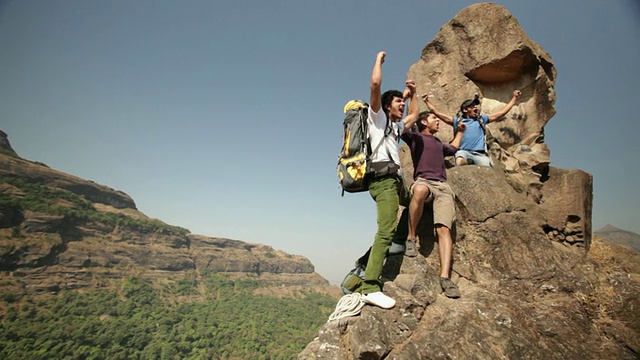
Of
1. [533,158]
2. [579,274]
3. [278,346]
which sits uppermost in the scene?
[533,158]

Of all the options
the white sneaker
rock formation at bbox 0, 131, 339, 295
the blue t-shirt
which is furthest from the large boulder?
rock formation at bbox 0, 131, 339, 295

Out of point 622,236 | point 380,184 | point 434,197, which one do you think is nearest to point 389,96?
point 380,184

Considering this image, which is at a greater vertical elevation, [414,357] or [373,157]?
[373,157]

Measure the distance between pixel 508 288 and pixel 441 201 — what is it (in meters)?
1.68

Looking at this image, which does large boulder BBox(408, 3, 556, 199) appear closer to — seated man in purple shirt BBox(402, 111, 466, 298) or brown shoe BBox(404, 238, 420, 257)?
seated man in purple shirt BBox(402, 111, 466, 298)

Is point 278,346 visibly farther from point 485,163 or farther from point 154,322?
point 485,163

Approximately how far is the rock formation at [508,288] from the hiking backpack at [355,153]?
61.5 inches

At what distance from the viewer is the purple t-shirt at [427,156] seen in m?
5.35

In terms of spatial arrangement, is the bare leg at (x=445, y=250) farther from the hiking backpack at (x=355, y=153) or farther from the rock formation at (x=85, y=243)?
Answer: the rock formation at (x=85, y=243)

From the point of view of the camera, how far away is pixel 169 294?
113m

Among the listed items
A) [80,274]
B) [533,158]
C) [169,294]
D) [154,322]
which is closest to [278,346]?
[154,322]

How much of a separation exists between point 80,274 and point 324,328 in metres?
119

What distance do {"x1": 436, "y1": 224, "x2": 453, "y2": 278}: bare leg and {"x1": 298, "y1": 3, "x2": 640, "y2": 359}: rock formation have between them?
191 millimetres

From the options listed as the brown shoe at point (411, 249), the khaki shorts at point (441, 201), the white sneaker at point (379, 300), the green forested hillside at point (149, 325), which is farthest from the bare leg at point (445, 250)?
the green forested hillside at point (149, 325)
